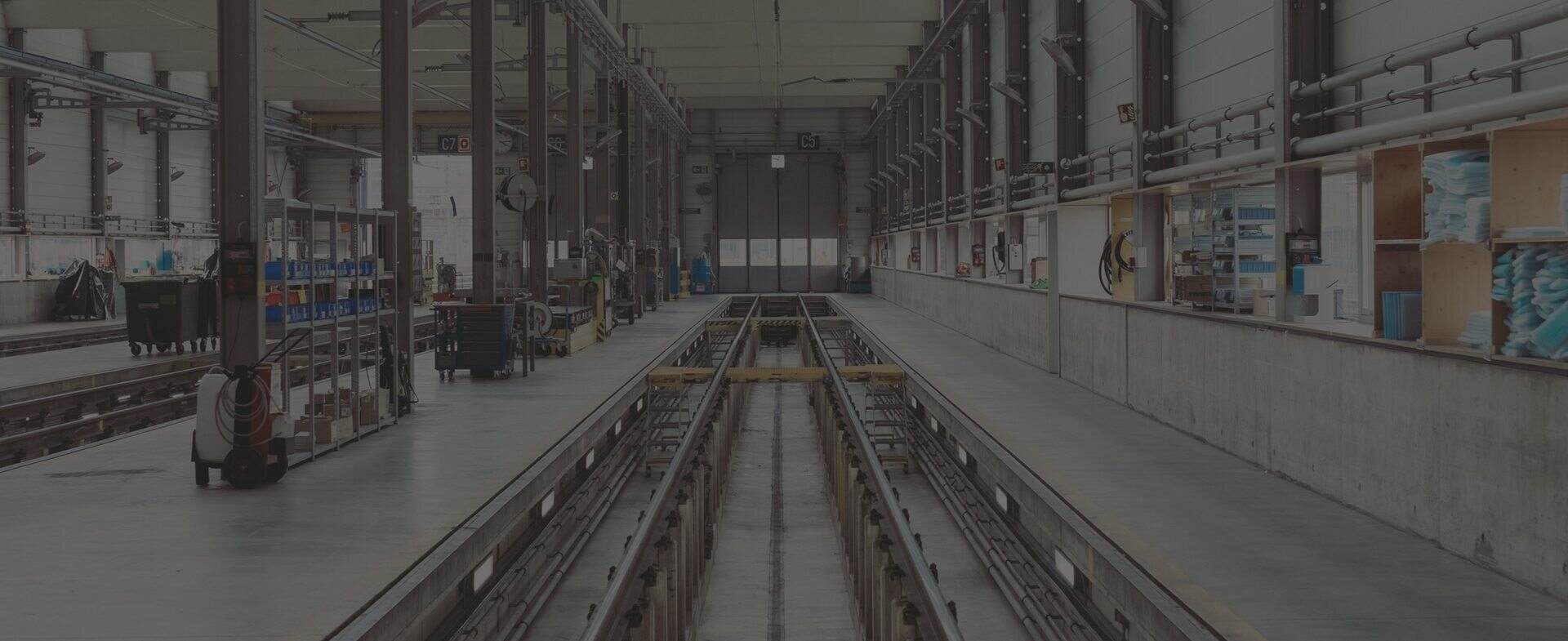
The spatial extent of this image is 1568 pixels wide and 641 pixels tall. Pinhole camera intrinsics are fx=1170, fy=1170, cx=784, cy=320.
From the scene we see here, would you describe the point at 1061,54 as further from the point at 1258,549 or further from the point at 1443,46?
the point at 1258,549

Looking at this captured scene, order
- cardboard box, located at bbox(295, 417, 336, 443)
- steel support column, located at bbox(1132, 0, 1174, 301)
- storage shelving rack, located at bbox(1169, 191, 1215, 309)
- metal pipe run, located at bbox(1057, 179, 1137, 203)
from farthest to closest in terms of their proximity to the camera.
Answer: metal pipe run, located at bbox(1057, 179, 1137, 203) → steel support column, located at bbox(1132, 0, 1174, 301) → storage shelving rack, located at bbox(1169, 191, 1215, 309) → cardboard box, located at bbox(295, 417, 336, 443)

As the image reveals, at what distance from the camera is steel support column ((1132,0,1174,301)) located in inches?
471

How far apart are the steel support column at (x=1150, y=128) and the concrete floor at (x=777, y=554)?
4.04m

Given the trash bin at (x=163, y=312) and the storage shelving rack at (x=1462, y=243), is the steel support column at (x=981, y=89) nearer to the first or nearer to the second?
the trash bin at (x=163, y=312)

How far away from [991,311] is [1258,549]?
12.1 meters

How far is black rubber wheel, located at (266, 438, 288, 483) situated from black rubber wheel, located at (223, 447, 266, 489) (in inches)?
6.3

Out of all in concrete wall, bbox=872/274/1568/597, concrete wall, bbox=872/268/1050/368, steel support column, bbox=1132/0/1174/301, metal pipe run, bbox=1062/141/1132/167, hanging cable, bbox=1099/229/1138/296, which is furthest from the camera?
concrete wall, bbox=872/268/1050/368

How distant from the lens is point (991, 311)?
1778 centimetres

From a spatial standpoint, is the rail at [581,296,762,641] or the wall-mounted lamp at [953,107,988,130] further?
the wall-mounted lamp at [953,107,988,130]

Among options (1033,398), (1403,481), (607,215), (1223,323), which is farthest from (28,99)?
(1403,481)

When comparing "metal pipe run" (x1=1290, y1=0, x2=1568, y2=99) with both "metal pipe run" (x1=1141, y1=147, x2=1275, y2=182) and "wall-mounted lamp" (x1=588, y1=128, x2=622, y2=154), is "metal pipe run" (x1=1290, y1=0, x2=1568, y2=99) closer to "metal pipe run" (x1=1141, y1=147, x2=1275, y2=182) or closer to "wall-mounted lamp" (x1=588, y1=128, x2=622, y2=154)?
"metal pipe run" (x1=1141, y1=147, x2=1275, y2=182)

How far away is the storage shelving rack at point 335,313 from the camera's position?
8.52 m

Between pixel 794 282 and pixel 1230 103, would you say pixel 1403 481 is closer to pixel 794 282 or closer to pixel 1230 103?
pixel 1230 103

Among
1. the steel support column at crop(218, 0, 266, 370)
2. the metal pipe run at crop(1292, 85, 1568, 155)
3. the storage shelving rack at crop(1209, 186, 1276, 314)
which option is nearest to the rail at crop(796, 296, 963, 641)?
the storage shelving rack at crop(1209, 186, 1276, 314)
